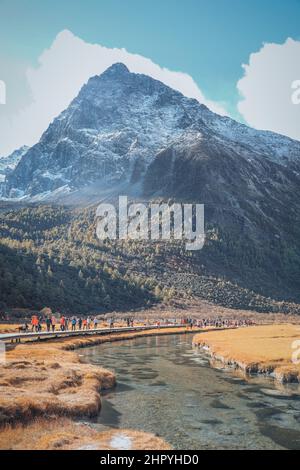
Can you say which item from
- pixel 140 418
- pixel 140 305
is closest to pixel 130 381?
pixel 140 418

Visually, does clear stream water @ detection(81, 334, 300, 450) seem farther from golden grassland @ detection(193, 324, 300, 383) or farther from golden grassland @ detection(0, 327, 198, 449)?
golden grassland @ detection(193, 324, 300, 383)

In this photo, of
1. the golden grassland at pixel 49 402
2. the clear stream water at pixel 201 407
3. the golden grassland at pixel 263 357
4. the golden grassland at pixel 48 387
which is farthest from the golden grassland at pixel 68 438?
the golden grassland at pixel 263 357

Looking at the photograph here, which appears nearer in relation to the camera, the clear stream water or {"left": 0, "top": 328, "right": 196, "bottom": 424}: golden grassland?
the clear stream water

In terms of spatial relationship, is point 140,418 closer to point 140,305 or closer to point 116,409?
point 116,409

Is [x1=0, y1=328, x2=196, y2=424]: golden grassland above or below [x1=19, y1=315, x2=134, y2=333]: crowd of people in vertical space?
above

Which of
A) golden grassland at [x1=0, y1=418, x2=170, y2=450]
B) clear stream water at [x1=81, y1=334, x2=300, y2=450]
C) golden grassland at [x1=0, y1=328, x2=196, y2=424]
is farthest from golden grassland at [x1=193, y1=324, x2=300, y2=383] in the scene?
golden grassland at [x1=0, y1=418, x2=170, y2=450]

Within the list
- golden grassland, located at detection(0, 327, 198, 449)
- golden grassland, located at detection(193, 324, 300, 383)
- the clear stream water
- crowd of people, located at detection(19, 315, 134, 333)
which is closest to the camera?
golden grassland, located at detection(0, 327, 198, 449)

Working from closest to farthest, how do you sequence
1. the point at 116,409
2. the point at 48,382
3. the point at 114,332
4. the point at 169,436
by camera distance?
the point at 169,436 < the point at 116,409 < the point at 48,382 < the point at 114,332
